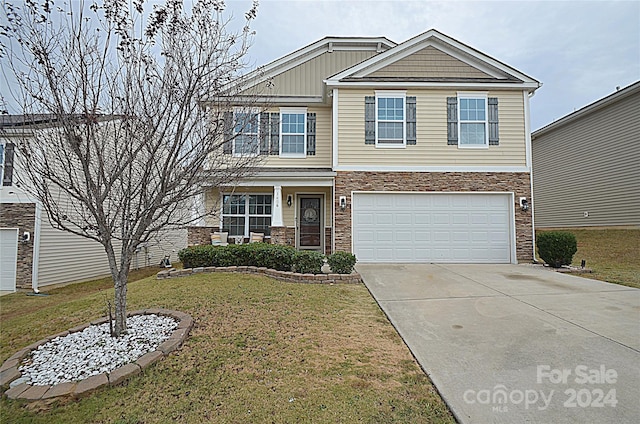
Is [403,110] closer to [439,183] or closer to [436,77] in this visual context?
[436,77]

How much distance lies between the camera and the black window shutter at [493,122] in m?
11.2

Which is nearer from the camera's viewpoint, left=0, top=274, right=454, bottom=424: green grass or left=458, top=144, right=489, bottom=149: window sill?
left=0, top=274, right=454, bottom=424: green grass

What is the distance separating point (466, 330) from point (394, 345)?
1.20m

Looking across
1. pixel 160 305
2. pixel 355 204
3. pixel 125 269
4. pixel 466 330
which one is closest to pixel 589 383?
pixel 466 330

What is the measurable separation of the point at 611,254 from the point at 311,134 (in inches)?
484

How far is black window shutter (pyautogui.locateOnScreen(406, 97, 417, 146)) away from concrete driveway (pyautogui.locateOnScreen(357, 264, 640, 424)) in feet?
17.5

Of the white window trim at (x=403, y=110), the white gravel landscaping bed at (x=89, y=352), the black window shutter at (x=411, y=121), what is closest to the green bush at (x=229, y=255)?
the white gravel landscaping bed at (x=89, y=352)

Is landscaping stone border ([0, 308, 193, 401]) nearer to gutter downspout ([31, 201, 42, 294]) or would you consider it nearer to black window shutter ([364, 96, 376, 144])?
gutter downspout ([31, 201, 42, 294])

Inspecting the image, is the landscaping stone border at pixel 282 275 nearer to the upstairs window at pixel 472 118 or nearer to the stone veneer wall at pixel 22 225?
the stone veneer wall at pixel 22 225

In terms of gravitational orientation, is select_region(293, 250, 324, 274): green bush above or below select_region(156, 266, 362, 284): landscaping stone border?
above

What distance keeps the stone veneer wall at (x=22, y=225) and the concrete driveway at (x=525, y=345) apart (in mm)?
11228

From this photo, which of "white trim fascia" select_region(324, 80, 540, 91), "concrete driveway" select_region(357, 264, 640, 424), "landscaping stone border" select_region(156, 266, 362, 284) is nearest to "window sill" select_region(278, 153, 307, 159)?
"white trim fascia" select_region(324, 80, 540, 91)

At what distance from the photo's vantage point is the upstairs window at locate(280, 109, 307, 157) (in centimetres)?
1255

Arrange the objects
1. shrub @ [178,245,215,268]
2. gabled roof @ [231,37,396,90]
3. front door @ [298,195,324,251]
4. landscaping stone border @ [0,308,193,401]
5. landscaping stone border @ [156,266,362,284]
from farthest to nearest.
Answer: gabled roof @ [231,37,396,90] → front door @ [298,195,324,251] → shrub @ [178,245,215,268] → landscaping stone border @ [156,266,362,284] → landscaping stone border @ [0,308,193,401]
